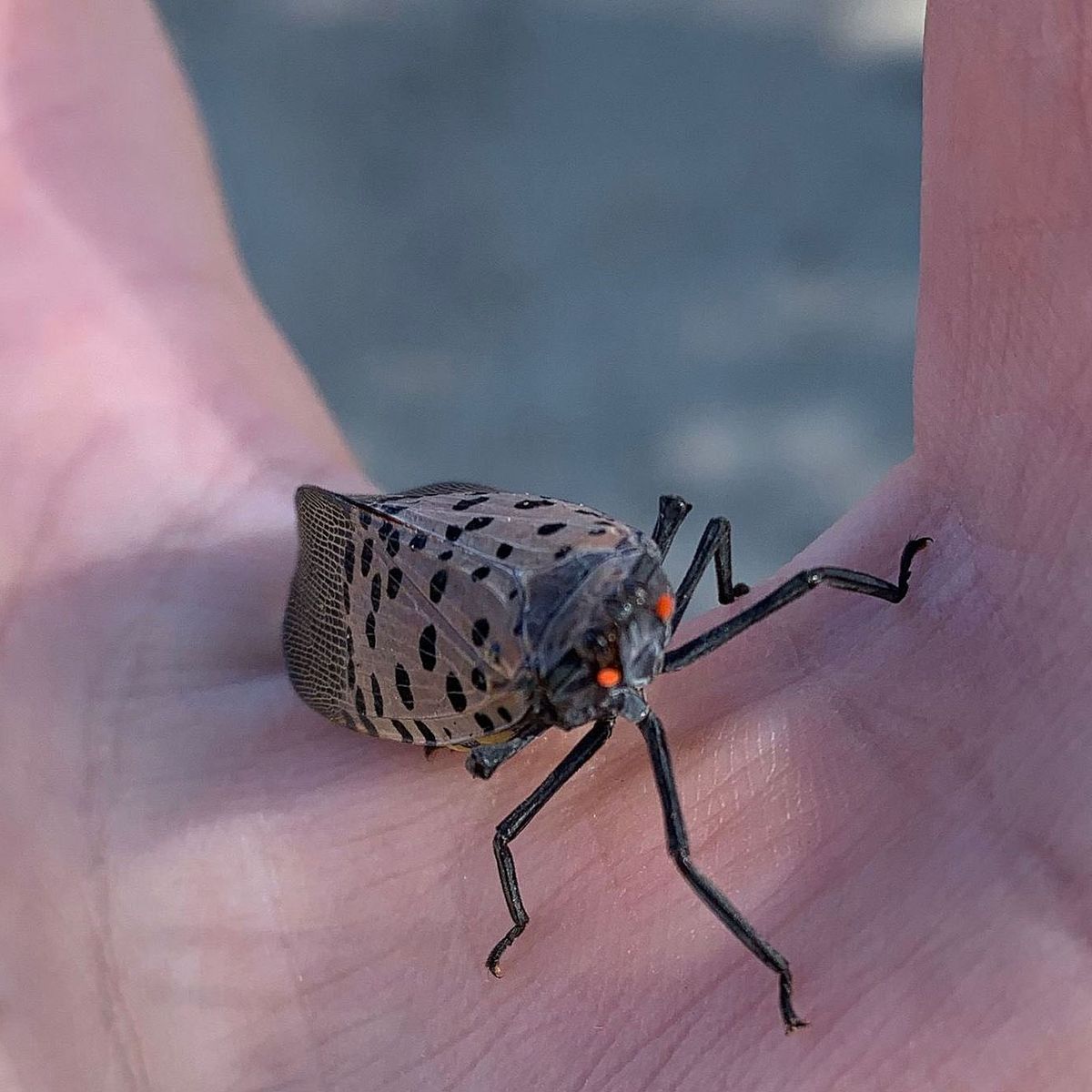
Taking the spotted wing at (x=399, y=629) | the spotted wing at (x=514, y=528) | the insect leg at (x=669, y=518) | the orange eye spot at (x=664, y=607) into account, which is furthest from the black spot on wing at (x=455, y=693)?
the insect leg at (x=669, y=518)

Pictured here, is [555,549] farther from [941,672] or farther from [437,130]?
[437,130]

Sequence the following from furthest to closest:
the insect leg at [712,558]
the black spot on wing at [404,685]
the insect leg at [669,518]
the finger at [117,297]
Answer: the finger at [117,297] < the insect leg at [669,518] < the insect leg at [712,558] < the black spot on wing at [404,685]

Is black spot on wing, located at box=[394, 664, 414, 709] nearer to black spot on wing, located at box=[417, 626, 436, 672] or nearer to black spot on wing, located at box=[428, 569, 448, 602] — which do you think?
black spot on wing, located at box=[417, 626, 436, 672]

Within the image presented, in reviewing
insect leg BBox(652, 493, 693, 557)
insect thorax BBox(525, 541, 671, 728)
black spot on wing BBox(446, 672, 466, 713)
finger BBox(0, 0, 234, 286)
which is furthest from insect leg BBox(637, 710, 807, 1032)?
finger BBox(0, 0, 234, 286)

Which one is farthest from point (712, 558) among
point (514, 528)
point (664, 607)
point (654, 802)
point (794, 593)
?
point (654, 802)

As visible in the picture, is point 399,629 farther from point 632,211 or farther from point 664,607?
point 632,211

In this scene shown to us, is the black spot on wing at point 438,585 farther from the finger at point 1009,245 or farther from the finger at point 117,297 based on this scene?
the finger at point 117,297

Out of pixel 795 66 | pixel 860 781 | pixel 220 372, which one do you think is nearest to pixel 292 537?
pixel 220 372
